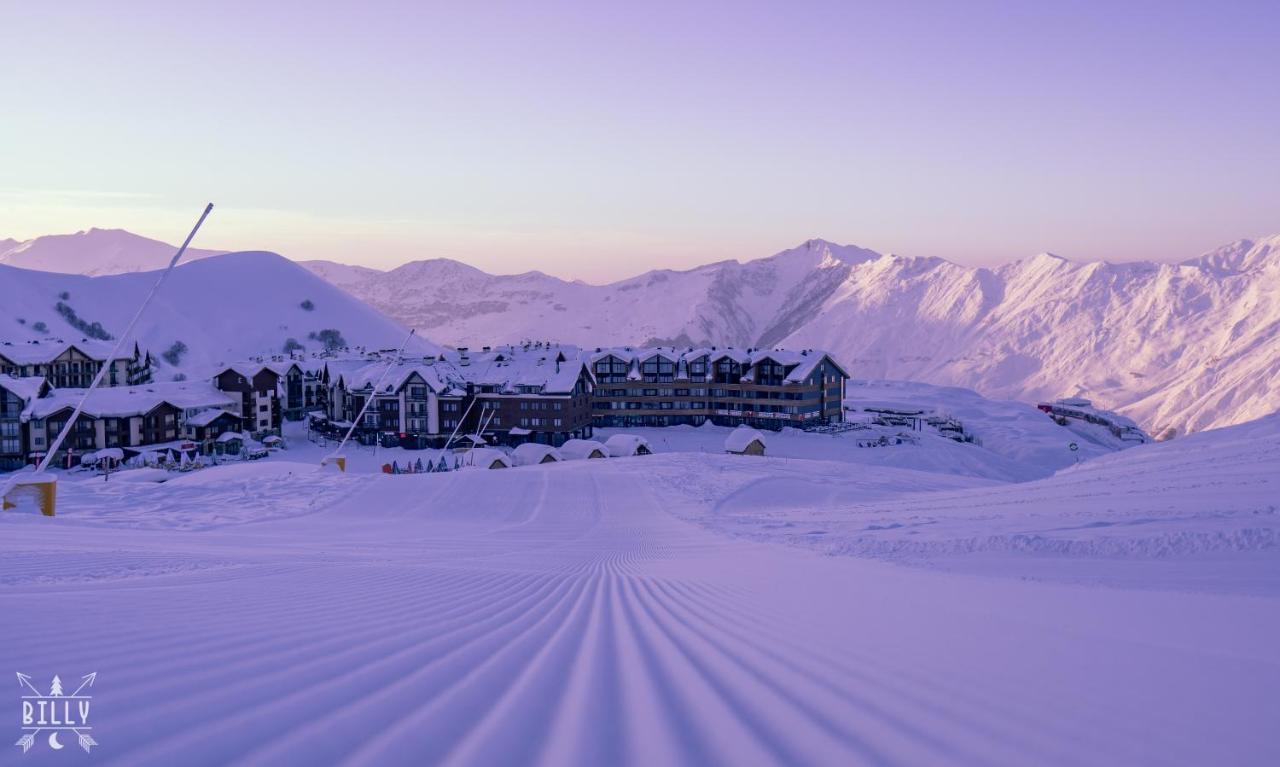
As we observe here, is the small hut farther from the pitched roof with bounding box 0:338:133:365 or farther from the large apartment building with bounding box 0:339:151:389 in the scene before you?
the pitched roof with bounding box 0:338:133:365

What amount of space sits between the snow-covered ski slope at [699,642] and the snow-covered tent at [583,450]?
115 feet

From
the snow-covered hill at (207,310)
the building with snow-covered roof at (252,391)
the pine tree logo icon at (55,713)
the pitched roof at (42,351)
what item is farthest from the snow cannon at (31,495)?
the snow-covered hill at (207,310)

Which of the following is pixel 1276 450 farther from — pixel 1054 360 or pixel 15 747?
pixel 1054 360

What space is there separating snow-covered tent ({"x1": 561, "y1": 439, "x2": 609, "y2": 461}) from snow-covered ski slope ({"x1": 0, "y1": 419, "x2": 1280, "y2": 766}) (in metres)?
34.9

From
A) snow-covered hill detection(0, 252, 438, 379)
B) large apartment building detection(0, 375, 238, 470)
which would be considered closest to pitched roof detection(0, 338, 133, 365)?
large apartment building detection(0, 375, 238, 470)

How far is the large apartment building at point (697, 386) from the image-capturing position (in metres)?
70.8

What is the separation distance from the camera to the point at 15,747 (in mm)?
3289

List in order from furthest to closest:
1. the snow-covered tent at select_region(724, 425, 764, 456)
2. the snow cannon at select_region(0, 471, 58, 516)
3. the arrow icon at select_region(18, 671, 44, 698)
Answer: the snow-covered tent at select_region(724, 425, 764, 456)
the snow cannon at select_region(0, 471, 58, 516)
the arrow icon at select_region(18, 671, 44, 698)

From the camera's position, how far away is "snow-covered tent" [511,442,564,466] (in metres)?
49.9

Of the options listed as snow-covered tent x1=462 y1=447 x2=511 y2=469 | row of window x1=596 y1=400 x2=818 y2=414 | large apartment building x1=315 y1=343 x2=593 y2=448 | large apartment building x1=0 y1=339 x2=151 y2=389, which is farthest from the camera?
row of window x1=596 y1=400 x2=818 y2=414

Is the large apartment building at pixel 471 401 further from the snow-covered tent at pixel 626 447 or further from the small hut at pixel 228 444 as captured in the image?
the small hut at pixel 228 444

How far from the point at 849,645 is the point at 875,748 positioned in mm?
→ 2413

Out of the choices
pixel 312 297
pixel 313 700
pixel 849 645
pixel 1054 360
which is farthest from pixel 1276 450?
pixel 312 297

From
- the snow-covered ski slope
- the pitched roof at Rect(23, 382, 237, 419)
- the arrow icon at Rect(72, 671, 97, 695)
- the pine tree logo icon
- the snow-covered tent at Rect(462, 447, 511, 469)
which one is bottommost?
the snow-covered tent at Rect(462, 447, 511, 469)
